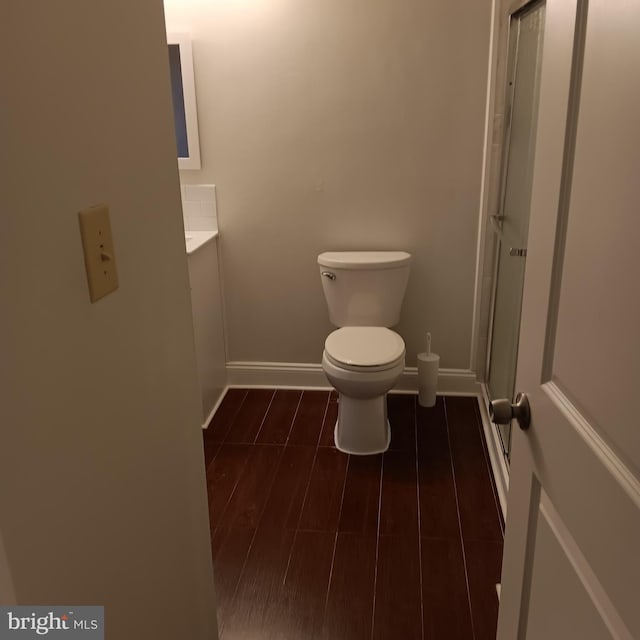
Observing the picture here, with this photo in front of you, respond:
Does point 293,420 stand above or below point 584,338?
below

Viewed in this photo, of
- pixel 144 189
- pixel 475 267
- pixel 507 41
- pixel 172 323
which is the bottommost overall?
pixel 475 267

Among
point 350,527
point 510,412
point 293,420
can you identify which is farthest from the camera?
point 293,420

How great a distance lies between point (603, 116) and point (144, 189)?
0.67 metres

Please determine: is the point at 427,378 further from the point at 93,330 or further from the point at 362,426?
the point at 93,330

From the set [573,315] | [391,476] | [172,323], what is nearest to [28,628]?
[172,323]

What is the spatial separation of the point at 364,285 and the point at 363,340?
0.33 m

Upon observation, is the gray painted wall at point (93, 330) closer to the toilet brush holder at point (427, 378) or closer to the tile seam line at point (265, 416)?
the tile seam line at point (265, 416)

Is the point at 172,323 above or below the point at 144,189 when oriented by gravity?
below

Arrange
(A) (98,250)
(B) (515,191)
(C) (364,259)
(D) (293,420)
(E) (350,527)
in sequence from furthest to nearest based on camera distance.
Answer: (D) (293,420), (C) (364,259), (B) (515,191), (E) (350,527), (A) (98,250)

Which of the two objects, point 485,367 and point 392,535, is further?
point 485,367

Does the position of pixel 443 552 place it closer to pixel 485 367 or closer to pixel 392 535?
pixel 392 535

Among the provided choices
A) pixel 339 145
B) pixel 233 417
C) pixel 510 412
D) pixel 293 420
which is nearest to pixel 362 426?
pixel 293 420

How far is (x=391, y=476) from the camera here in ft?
8.11

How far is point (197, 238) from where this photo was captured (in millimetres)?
2842
